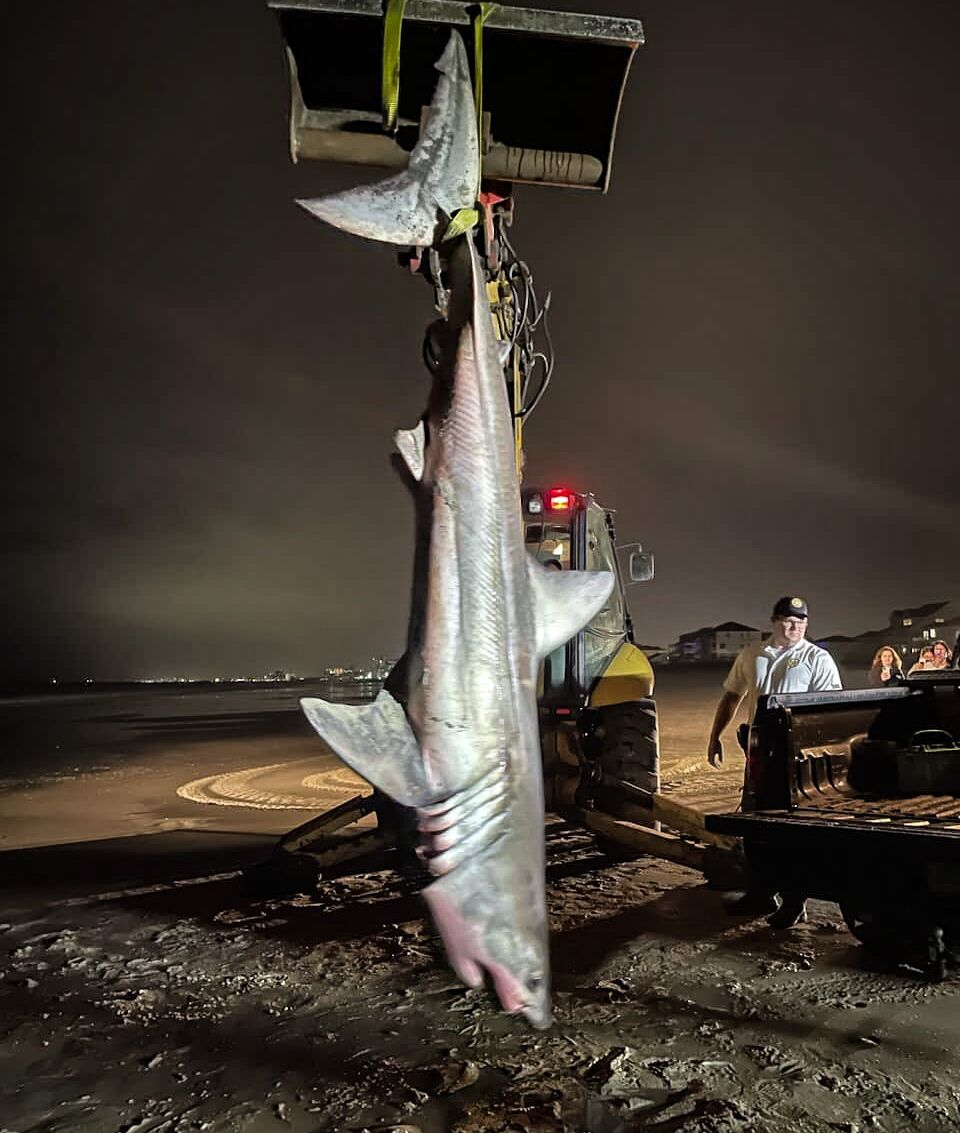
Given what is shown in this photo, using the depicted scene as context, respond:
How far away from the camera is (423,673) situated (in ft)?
9.23

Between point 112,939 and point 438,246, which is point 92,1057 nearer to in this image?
point 112,939

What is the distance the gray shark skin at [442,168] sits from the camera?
296 centimetres

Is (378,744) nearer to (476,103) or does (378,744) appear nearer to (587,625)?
(476,103)

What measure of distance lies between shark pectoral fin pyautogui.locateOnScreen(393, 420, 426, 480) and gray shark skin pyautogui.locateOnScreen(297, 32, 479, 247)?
2.19 feet

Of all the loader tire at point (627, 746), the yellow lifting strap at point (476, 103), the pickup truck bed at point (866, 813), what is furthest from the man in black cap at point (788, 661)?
the yellow lifting strap at point (476, 103)

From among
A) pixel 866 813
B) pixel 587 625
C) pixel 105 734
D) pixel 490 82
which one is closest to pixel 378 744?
pixel 866 813

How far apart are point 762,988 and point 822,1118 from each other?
125cm

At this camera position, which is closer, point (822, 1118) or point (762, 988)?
point (822, 1118)

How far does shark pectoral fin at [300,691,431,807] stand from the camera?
258 cm

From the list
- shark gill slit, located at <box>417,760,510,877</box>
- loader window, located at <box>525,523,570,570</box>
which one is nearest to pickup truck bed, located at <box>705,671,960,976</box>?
shark gill slit, located at <box>417,760,510,877</box>

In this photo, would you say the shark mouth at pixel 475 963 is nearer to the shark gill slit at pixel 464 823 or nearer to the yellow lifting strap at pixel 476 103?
the shark gill slit at pixel 464 823

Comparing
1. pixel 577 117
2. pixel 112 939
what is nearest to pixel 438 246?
pixel 577 117

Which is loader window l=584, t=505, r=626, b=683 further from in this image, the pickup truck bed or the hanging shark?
the hanging shark

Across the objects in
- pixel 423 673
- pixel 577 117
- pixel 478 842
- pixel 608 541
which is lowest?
pixel 478 842
